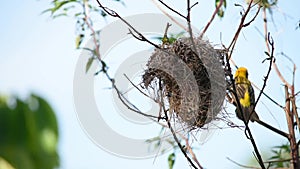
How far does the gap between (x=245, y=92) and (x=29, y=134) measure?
240 cm

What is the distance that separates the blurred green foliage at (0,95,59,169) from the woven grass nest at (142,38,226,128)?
1778 millimetres

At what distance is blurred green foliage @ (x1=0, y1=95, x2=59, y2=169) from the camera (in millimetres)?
1092

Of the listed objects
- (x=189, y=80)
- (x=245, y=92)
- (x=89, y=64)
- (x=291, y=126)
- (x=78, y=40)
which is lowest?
(x=291, y=126)

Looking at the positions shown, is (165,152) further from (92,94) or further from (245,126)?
(245,126)

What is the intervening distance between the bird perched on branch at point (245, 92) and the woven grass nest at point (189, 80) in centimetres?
24

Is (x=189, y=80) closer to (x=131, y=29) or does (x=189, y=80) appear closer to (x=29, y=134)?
(x=131, y=29)

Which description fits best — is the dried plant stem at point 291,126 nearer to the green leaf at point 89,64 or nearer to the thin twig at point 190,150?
the thin twig at point 190,150

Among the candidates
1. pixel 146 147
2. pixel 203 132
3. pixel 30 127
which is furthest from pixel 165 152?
pixel 30 127

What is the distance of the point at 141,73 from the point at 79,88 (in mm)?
362

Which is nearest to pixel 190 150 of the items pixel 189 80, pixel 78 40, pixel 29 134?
pixel 189 80

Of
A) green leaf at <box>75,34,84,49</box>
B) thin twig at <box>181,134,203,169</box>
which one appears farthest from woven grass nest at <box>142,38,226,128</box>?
green leaf at <box>75,34,84,49</box>

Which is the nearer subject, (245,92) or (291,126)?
(291,126)

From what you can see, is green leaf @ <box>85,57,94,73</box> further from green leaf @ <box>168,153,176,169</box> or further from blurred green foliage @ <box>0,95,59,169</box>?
blurred green foliage @ <box>0,95,59,169</box>

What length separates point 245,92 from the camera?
3.40m
